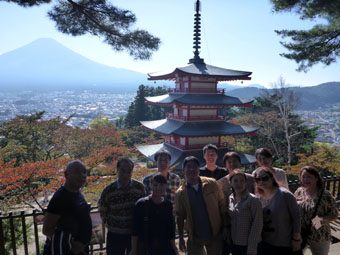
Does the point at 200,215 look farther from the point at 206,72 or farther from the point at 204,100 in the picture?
the point at 206,72

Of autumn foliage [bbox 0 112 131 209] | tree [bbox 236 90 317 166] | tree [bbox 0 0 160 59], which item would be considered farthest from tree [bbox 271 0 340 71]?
tree [bbox 236 90 317 166]

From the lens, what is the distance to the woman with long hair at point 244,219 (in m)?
2.59

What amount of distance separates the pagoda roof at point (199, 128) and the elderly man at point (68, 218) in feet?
30.8

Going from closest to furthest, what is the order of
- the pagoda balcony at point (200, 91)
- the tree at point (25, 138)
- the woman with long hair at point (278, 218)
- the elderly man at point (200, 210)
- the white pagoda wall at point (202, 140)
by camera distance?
the woman with long hair at point (278, 218), the elderly man at point (200, 210), the pagoda balcony at point (200, 91), the white pagoda wall at point (202, 140), the tree at point (25, 138)

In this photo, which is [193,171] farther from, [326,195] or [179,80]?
[179,80]

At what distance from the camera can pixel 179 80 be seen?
43.8ft

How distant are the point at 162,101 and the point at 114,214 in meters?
10.7

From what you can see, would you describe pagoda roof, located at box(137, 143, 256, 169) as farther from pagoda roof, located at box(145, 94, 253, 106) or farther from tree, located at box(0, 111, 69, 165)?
tree, located at box(0, 111, 69, 165)

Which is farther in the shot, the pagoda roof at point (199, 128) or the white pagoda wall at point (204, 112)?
the white pagoda wall at point (204, 112)

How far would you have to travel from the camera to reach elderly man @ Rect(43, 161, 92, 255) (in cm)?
235

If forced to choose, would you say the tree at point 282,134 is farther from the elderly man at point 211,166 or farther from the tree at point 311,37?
the elderly man at point 211,166

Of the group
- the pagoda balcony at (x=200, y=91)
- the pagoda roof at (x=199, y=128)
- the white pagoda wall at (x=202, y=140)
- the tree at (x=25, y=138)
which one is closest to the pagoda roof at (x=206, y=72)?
the pagoda balcony at (x=200, y=91)

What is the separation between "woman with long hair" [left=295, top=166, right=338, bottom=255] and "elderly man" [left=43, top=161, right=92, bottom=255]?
8.05 feet

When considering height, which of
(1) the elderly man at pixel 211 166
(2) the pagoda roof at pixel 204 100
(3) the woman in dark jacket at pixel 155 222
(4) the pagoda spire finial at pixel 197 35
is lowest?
(3) the woman in dark jacket at pixel 155 222
